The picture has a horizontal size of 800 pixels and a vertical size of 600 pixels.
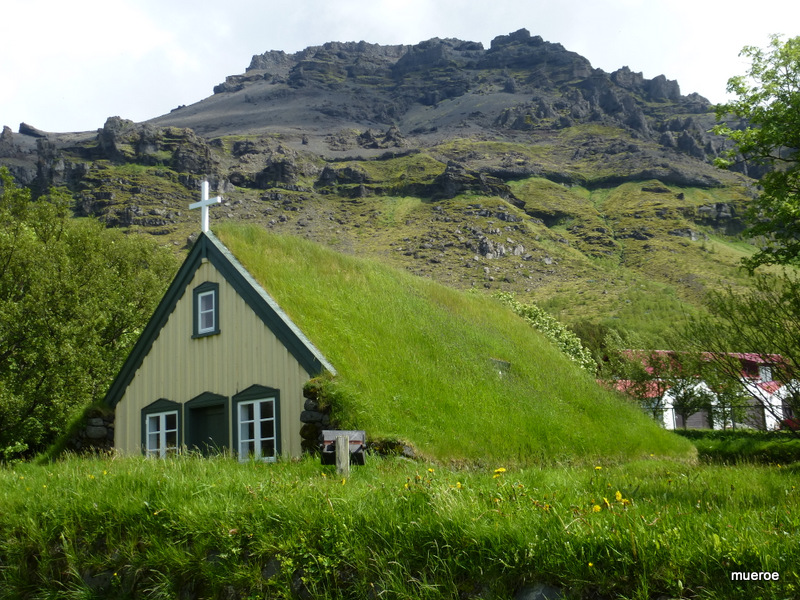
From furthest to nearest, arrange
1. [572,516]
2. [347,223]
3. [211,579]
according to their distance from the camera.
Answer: [347,223] → [211,579] → [572,516]

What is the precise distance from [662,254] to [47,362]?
132 m

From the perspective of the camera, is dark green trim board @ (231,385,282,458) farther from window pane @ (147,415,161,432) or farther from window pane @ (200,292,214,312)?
window pane @ (147,415,161,432)

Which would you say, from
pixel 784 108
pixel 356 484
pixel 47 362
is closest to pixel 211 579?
pixel 356 484

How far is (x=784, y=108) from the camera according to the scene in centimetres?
2122

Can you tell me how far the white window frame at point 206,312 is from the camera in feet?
56.5

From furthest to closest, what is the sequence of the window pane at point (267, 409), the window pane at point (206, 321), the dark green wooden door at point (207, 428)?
the window pane at point (206, 321) < the dark green wooden door at point (207, 428) < the window pane at point (267, 409)

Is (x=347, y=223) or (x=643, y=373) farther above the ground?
(x=347, y=223)

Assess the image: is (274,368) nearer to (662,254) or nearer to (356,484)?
(356,484)

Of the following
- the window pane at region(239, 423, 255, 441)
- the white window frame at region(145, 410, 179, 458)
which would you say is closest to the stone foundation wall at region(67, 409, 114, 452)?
the white window frame at region(145, 410, 179, 458)

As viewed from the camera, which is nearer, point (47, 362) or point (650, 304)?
point (47, 362)

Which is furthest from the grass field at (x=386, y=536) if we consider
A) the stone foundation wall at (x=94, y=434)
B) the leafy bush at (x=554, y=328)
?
the leafy bush at (x=554, y=328)

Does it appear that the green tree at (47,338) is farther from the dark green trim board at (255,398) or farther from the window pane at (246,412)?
the window pane at (246,412)

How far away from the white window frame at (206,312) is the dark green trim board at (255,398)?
204 centimetres

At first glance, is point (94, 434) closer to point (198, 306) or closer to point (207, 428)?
point (207, 428)
